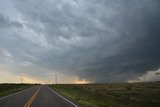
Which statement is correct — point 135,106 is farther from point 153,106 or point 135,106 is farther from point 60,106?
point 60,106

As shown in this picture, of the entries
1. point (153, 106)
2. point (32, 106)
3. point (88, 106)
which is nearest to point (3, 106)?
point (32, 106)

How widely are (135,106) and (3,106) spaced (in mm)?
12729

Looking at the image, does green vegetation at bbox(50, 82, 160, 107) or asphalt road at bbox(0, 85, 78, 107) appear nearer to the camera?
asphalt road at bbox(0, 85, 78, 107)

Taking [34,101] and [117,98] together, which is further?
[117,98]

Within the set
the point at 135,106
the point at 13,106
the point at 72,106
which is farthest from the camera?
the point at 135,106

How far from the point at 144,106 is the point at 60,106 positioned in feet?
30.8

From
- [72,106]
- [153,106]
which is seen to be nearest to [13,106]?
[72,106]

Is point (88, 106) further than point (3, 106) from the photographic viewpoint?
Yes

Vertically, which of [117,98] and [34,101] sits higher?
[117,98]

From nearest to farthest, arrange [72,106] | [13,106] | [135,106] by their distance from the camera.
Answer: [13,106]
[72,106]
[135,106]

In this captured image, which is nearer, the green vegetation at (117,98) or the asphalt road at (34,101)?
the asphalt road at (34,101)

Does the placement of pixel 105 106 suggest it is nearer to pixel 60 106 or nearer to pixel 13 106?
pixel 60 106

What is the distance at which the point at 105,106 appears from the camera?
2395cm

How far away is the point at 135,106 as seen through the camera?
27188 mm
